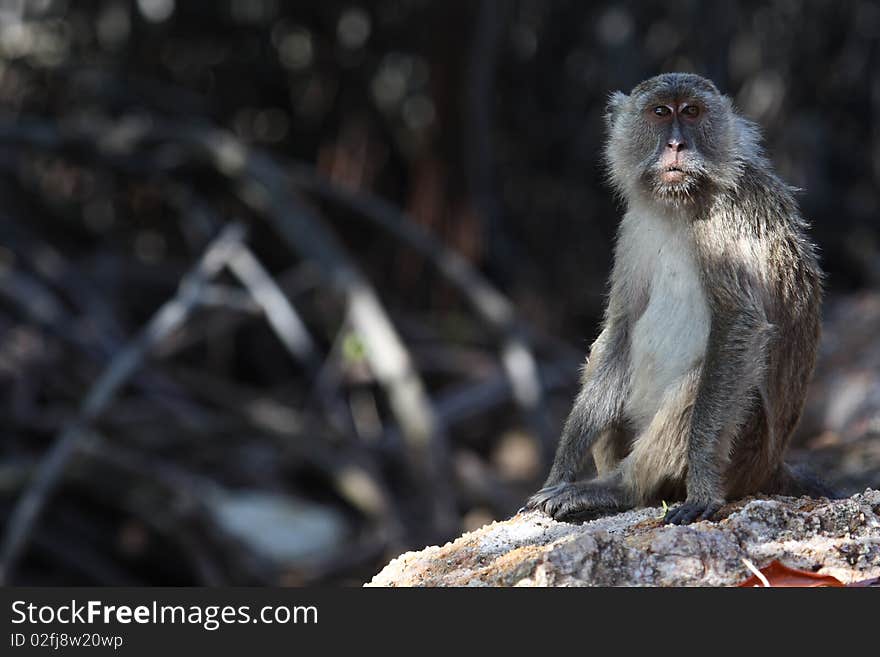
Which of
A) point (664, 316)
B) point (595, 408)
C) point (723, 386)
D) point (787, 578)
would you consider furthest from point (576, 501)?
point (787, 578)

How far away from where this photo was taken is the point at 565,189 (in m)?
12.9

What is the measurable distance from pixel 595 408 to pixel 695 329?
555 mm

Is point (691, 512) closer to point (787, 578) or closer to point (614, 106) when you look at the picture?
point (787, 578)

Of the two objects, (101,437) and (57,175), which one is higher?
(57,175)

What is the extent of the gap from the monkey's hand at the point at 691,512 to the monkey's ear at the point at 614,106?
6.54 feet

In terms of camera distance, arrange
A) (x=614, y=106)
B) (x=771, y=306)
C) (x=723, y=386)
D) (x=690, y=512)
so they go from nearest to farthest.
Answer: (x=690, y=512) → (x=723, y=386) → (x=771, y=306) → (x=614, y=106)

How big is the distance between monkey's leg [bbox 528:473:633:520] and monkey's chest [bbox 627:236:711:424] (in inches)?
13.4

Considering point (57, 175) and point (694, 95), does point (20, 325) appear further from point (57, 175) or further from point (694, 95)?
point (694, 95)

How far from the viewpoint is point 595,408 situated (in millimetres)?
5398

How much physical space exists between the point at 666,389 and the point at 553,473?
0.60 metres

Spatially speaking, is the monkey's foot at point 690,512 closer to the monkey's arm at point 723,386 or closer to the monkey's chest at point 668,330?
A: the monkey's arm at point 723,386

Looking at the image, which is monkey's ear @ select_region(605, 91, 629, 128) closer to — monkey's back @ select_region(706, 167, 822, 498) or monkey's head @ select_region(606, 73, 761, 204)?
monkey's head @ select_region(606, 73, 761, 204)

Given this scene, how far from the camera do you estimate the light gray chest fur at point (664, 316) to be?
514cm

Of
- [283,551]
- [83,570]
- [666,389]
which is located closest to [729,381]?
[666,389]
